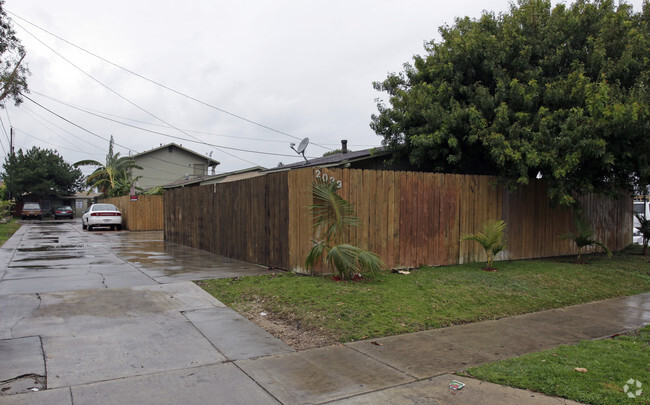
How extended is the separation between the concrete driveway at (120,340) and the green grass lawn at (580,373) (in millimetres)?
2434

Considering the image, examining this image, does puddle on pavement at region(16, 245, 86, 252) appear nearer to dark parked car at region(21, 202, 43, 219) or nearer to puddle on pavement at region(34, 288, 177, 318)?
puddle on pavement at region(34, 288, 177, 318)

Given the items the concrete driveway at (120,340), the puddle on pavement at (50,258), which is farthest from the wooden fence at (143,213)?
the concrete driveway at (120,340)

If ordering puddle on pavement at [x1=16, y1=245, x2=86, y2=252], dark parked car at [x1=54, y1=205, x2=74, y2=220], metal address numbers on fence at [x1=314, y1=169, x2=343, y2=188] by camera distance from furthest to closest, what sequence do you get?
dark parked car at [x1=54, y1=205, x2=74, y2=220], puddle on pavement at [x1=16, y1=245, x2=86, y2=252], metal address numbers on fence at [x1=314, y1=169, x2=343, y2=188]

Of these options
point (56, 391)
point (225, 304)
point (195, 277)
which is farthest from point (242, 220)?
point (56, 391)

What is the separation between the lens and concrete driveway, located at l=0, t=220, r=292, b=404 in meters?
4.11

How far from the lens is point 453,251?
11.2 m

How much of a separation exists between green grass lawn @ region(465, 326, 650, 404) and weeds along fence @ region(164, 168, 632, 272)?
4890 millimetres

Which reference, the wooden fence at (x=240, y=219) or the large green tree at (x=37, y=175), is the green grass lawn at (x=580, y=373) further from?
the large green tree at (x=37, y=175)

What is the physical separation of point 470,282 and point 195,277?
5.60 metres

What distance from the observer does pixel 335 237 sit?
9.16 meters

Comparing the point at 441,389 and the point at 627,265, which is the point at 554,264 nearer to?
the point at 627,265

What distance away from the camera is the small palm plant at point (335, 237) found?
8.40 metres

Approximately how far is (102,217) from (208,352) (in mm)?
24261

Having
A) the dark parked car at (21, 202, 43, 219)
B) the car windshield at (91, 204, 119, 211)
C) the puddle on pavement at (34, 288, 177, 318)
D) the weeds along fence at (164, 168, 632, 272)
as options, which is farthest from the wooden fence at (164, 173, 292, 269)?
the dark parked car at (21, 202, 43, 219)
